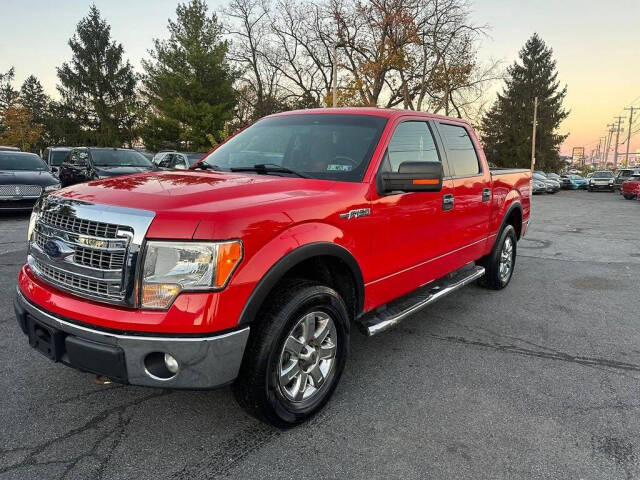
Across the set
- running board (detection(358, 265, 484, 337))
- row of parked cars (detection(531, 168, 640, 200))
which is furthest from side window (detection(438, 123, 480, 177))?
row of parked cars (detection(531, 168, 640, 200))

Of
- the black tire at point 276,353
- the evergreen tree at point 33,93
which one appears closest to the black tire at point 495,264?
the black tire at point 276,353

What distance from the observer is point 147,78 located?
39.9m

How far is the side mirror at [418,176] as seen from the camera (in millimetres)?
2943

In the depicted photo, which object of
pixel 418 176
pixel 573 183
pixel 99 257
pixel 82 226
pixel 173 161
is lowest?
pixel 573 183

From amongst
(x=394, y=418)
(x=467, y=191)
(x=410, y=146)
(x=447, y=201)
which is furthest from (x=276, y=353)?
(x=467, y=191)

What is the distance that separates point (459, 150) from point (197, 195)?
9.78ft

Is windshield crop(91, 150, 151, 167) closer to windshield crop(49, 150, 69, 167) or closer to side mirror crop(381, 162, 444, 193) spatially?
windshield crop(49, 150, 69, 167)

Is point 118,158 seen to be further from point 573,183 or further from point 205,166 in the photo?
point 573,183

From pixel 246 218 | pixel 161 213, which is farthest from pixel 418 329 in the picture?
pixel 161 213

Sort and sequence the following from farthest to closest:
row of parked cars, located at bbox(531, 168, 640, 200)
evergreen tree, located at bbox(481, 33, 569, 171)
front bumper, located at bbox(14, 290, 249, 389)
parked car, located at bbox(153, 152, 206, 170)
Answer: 1. evergreen tree, located at bbox(481, 33, 569, 171)
2. row of parked cars, located at bbox(531, 168, 640, 200)
3. parked car, located at bbox(153, 152, 206, 170)
4. front bumper, located at bbox(14, 290, 249, 389)

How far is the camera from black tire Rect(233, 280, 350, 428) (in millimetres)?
2369

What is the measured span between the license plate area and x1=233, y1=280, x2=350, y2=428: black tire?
91 centimetres

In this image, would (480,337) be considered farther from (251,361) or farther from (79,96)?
(79,96)

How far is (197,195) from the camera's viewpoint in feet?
8.02
